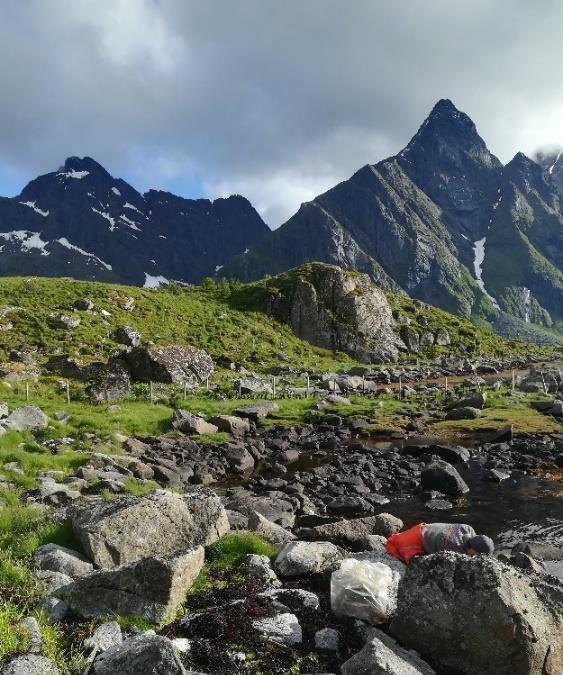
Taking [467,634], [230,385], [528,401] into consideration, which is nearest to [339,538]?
[467,634]

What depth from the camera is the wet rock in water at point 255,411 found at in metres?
41.2

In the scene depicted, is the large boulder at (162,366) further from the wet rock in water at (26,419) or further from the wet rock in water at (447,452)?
the wet rock in water at (447,452)

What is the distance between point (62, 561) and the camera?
1026cm

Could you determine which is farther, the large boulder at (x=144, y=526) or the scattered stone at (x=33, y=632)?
the large boulder at (x=144, y=526)

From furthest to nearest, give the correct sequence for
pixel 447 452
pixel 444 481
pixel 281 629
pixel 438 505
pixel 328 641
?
pixel 447 452 < pixel 444 481 < pixel 438 505 < pixel 281 629 < pixel 328 641

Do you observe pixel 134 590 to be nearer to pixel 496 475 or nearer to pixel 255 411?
pixel 496 475

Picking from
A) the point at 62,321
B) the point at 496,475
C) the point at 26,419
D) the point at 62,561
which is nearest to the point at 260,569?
the point at 62,561

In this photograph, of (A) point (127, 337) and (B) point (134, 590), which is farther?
(A) point (127, 337)

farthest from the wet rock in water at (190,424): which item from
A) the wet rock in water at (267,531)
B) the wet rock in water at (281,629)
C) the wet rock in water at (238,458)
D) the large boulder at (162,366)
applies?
the wet rock in water at (281,629)

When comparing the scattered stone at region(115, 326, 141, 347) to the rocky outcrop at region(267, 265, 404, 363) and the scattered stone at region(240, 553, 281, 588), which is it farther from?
the scattered stone at region(240, 553, 281, 588)

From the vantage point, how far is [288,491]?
2530 cm

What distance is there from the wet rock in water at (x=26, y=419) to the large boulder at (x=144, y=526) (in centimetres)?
1698

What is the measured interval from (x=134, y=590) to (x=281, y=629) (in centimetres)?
266

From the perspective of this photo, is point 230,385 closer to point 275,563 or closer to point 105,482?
point 105,482
